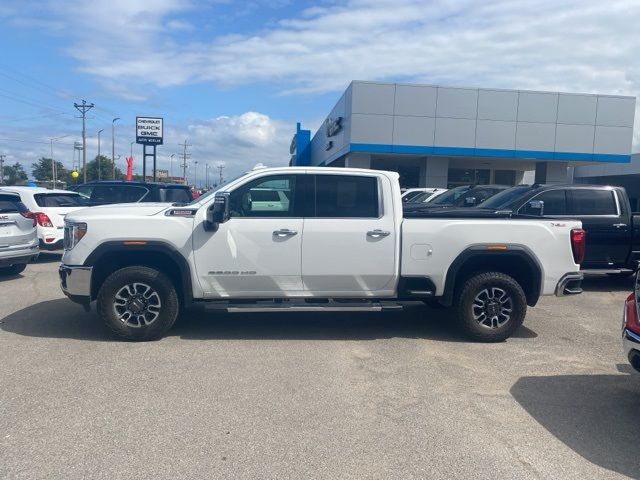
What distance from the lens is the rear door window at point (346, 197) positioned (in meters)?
6.70

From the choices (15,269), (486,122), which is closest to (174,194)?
(15,269)

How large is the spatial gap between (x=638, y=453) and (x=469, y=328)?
8.89ft

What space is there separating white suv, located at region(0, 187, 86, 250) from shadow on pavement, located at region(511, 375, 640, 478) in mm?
10114

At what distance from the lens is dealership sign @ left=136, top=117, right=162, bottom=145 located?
38.2 metres

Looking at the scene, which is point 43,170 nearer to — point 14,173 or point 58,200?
point 14,173

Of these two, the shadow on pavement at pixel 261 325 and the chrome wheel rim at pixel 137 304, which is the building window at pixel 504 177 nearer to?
the shadow on pavement at pixel 261 325

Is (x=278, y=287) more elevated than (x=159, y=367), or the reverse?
(x=278, y=287)

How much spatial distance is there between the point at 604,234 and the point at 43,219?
10954 mm

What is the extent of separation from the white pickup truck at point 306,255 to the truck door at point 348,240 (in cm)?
1

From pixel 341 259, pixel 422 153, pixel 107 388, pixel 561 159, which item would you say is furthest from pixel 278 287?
pixel 561 159

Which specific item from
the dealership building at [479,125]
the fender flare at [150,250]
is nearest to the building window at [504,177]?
the dealership building at [479,125]

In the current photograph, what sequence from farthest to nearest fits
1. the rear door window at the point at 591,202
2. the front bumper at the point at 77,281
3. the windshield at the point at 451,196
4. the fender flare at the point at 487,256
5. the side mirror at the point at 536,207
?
1. the windshield at the point at 451,196
2. the rear door window at the point at 591,202
3. the side mirror at the point at 536,207
4. the fender flare at the point at 487,256
5. the front bumper at the point at 77,281

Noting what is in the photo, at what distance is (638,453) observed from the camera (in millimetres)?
4137

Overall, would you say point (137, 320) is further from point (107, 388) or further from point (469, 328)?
point (469, 328)
